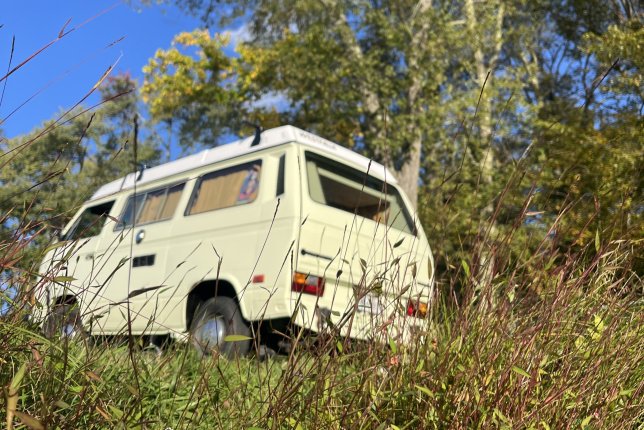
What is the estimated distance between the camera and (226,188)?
234 inches

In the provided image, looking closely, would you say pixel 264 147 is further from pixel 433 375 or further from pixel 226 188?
pixel 433 375

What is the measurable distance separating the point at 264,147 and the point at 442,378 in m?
4.00

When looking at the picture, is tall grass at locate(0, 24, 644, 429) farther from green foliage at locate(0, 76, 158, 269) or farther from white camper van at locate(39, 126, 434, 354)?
white camper van at locate(39, 126, 434, 354)

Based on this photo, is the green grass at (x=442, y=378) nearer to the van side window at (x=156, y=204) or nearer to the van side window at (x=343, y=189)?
the van side window at (x=343, y=189)

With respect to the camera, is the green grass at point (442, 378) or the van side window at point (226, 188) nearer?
the green grass at point (442, 378)

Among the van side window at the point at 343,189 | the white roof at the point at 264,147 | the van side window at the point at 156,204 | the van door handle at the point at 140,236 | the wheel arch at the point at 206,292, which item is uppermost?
the white roof at the point at 264,147

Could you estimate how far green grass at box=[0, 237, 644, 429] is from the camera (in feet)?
6.32

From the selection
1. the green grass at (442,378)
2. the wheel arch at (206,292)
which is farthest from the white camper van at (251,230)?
the green grass at (442,378)

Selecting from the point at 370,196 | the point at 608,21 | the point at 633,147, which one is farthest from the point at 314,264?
the point at 608,21

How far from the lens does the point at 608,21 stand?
15156 millimetres

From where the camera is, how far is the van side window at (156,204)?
645cm

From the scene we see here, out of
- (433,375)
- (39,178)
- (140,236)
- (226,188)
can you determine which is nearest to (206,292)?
(226,188)

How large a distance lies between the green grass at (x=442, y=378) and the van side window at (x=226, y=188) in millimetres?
3257

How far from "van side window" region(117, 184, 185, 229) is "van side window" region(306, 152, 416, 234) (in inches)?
64.3
